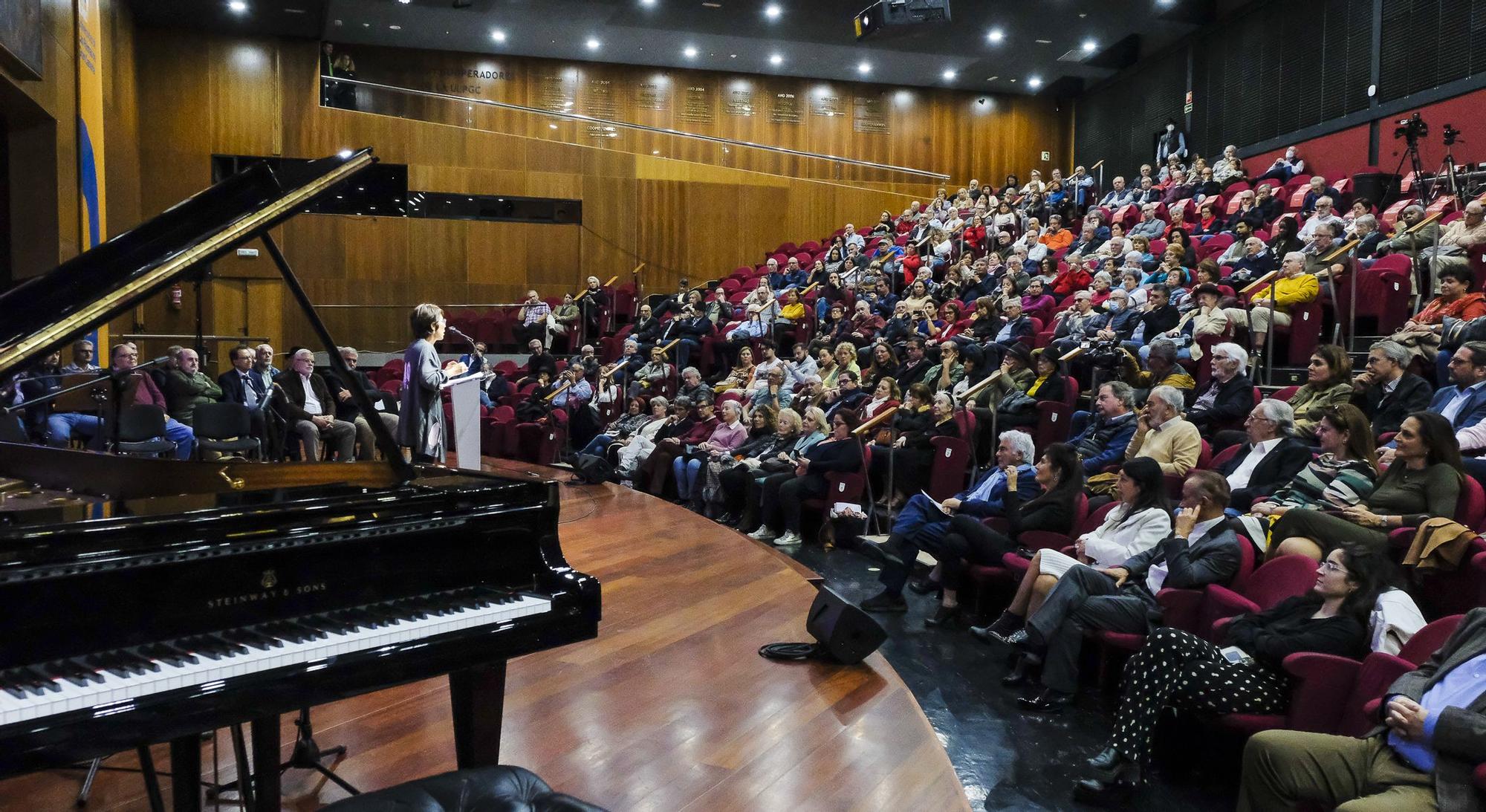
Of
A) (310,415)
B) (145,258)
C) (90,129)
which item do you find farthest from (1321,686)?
(90,129)

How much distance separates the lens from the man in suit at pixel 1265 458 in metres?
3.68

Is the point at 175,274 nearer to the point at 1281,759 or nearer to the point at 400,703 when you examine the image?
the point at 400,703

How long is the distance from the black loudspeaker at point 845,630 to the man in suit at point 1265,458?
1404mm

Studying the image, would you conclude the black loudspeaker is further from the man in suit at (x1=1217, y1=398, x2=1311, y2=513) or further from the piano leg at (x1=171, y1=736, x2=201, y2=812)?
the piano leg at (x1=171, y1=736, x2=201, y2=812)

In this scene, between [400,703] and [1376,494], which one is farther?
[1376,494]

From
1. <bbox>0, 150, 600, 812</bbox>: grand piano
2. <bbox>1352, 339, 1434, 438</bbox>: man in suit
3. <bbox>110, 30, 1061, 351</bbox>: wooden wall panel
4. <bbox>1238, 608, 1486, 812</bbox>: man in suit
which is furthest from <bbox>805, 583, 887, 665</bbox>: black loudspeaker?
<bbox>110, 30, 1061, 351</bbox>: wooden wall panel

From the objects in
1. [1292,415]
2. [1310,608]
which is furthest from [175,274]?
[1292,415]

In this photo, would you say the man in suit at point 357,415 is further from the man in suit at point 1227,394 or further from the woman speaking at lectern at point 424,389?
the man in suit at point 1227,394

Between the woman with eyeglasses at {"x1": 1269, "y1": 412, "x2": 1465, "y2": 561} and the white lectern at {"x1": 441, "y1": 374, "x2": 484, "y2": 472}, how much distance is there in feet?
11.2

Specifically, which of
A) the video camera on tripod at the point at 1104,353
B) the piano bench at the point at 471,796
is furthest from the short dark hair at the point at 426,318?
the video camera on tripod at the point at 1104,353

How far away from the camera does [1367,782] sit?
7.41 ft

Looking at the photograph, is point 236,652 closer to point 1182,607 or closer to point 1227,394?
point 1182,607

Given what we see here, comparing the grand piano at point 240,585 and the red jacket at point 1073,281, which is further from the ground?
the red jacket at point 1073,281

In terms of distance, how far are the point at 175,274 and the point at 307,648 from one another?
2.16ft
